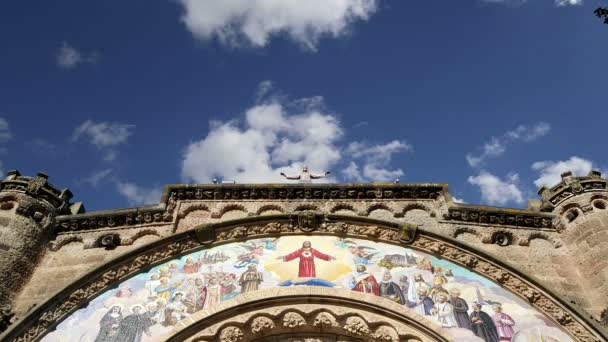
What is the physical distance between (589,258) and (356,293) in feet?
14.7

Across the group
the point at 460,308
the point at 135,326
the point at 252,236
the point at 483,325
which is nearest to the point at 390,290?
the point at 460,308

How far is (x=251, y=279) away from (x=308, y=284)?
3.52 ft

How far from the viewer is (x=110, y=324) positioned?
36.7 ft

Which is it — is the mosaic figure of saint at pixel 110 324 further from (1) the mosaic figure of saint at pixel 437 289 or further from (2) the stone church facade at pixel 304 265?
(1) the mosaic figure of saint at pixel 437 289

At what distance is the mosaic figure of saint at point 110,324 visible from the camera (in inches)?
430

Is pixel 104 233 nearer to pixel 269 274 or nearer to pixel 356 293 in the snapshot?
pixel 269 274

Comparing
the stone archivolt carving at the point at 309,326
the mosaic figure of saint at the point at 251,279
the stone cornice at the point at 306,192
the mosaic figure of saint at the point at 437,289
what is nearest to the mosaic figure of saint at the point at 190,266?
the mosaic figure of saint at the point at 251,279

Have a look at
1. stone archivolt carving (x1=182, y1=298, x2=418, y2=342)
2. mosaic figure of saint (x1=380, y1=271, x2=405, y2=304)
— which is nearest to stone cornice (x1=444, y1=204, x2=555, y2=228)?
mosaic figure of saint (x1=380, y1=271, x2=405, y2=304)

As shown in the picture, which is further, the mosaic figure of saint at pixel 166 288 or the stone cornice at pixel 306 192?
the stone cornice at pixel 306 192

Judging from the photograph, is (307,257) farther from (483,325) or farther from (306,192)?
(483,325)

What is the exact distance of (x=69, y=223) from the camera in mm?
13422

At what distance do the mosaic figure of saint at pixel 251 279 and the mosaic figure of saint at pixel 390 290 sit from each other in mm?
2232

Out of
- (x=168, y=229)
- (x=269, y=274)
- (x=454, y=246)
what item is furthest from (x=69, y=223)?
(x=454, y=246)

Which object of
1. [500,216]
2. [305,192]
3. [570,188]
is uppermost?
[305,192]
